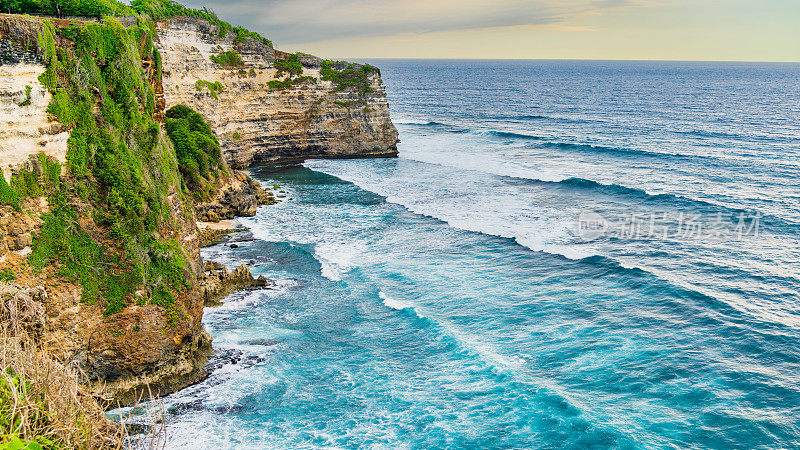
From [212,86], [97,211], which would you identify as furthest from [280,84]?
[97,211]

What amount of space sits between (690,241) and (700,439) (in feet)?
70.4

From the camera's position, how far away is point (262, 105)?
58.8m

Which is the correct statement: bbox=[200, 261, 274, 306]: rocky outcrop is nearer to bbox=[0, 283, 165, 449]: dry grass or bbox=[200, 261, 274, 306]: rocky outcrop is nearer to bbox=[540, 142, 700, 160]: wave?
bbox=[0, 283, 165, 449]: dry grass

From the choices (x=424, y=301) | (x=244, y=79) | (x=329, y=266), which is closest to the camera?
(x=424, y=301)

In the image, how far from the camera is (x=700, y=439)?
18672mm

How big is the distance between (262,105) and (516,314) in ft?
→ 137

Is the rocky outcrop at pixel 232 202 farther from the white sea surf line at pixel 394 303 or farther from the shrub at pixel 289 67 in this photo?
the shrub at pixel 289 67

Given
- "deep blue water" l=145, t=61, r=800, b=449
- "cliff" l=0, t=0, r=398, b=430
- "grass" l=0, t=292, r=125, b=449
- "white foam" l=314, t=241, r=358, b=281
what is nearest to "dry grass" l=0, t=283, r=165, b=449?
"grass" l=0, t=292, r=125, b=449

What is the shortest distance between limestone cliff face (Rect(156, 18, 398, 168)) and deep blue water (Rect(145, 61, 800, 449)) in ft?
18.2

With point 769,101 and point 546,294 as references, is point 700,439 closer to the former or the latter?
point 546,294

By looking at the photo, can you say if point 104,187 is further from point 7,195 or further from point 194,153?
point 194,153

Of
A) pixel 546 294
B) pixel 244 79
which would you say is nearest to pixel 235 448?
pixel 546 294

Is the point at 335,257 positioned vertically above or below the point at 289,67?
below

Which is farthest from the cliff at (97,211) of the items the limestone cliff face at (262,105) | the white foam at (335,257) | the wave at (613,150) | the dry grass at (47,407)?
the wave at (613,150)
